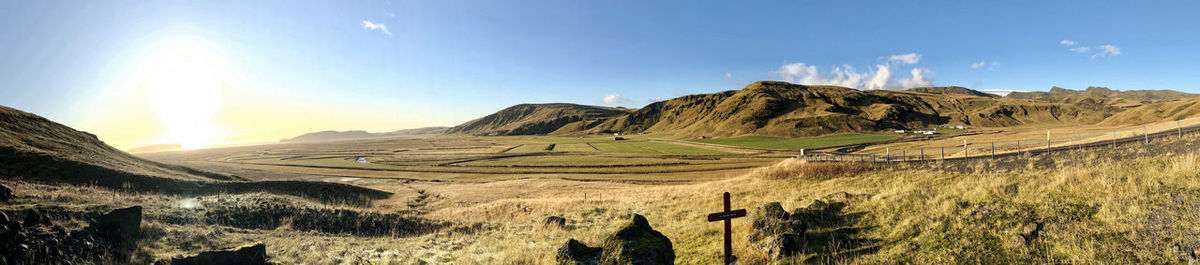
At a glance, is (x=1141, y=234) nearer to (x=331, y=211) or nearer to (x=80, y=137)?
(x=331, y=211)

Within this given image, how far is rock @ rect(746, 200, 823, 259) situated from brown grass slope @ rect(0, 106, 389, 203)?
99.8ft

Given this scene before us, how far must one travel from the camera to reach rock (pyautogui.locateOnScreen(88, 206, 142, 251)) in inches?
359

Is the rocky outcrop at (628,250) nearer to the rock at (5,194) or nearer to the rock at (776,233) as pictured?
the rock at (776,233)

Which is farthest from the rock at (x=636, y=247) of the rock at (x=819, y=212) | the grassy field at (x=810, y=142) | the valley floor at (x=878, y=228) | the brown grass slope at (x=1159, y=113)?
the brown grass slope at (x=1159, y=113)

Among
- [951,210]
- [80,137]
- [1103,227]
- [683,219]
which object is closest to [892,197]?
[951,210]

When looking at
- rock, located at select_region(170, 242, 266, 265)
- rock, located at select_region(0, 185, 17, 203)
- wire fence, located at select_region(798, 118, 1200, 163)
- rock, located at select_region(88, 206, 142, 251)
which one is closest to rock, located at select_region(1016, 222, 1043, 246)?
rock, located at select_region(170, 242, 266, 265)

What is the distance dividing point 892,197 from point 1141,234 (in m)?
4.99

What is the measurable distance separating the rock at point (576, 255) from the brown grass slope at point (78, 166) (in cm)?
2631

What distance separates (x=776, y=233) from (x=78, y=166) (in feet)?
117

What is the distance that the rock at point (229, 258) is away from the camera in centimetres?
750

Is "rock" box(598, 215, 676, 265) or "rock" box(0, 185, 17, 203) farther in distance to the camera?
"rock" box(0, 185, 17, 203)

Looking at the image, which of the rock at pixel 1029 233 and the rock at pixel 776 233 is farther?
the rock at pixel 776 233

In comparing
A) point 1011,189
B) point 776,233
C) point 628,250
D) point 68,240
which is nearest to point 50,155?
point 68,240

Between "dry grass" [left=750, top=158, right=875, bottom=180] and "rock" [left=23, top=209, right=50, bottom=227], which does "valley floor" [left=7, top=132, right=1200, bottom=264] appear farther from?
"dry grass" [left=750, top=158, right=875, bottom=180]
